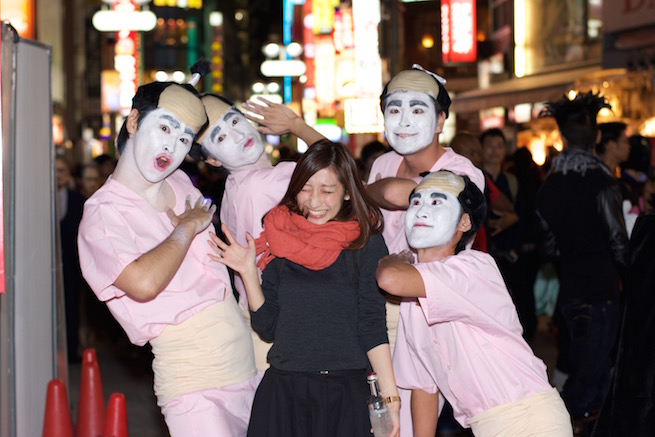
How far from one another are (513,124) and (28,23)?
48.2 feet

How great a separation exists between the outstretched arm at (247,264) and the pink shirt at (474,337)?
657 millimetres

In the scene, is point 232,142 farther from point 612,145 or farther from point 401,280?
point 612,145

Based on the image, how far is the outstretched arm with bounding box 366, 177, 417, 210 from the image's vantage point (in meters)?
4.50

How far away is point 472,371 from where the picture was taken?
12.9ft

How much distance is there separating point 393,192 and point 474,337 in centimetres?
84

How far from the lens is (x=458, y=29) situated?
19.7 m

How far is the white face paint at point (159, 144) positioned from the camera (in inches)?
164

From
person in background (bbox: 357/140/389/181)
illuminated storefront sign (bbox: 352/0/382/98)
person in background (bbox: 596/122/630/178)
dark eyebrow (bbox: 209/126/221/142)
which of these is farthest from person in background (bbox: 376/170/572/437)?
illuminated storefront sign (bbox: 352/0/382/98)

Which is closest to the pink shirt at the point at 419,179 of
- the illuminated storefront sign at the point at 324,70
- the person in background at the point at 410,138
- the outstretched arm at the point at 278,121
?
the person in background at the point at 410,138

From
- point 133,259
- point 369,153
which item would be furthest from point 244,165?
point 369,153

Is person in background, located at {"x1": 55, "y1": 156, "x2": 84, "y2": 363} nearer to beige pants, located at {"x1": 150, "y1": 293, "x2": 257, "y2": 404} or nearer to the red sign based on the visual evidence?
beige pants, located at {"x1": 150, "y1": 293, "x2": 257, "y2": 404}

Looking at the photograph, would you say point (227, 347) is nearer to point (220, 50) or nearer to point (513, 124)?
point (513, 124)

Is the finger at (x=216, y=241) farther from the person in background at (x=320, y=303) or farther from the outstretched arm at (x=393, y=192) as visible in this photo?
the outstretched arm at (x=393, y=192)

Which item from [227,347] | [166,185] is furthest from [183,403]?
[166,185]
